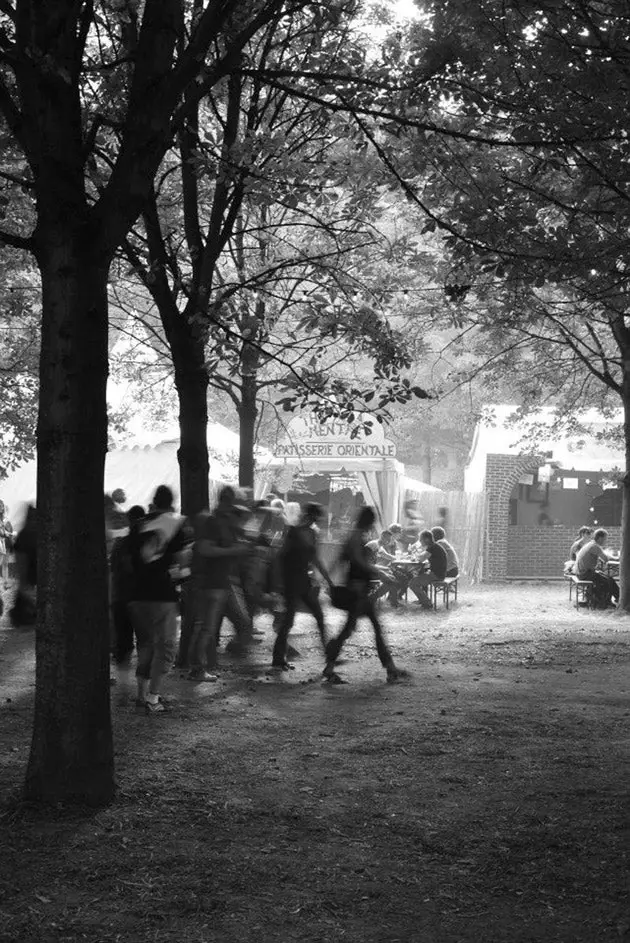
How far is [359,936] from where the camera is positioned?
4.62 metres

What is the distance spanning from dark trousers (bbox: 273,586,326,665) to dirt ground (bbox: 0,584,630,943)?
0.87 metres

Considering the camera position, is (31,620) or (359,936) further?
(31,620)

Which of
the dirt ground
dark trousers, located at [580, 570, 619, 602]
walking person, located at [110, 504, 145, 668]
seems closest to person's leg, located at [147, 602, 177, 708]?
the dirt ground

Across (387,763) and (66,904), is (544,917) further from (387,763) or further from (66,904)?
(387,763)

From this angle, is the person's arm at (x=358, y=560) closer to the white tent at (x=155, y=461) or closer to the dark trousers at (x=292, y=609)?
the dark trousers at (x=292, y=609)

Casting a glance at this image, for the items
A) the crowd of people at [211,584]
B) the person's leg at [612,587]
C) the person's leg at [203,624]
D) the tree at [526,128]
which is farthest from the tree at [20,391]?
the person's leg at [612,587]

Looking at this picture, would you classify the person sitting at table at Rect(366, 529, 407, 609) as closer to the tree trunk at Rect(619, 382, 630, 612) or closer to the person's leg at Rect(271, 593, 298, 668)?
the tree trunk at Rect(619, 382, 630, 612)

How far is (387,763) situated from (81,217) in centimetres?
412

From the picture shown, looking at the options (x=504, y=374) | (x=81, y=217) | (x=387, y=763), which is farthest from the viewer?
(x=504, y=374)

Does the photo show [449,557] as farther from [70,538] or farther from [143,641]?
[70,538]

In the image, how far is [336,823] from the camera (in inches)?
247

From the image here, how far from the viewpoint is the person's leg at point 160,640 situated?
369 inches

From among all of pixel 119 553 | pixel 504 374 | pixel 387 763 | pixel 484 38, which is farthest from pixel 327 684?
pixel 504 374

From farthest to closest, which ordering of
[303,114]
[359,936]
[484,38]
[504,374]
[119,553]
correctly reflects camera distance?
[504,374]
[303,114]
[119,553]
[484,38]
[359,936]
